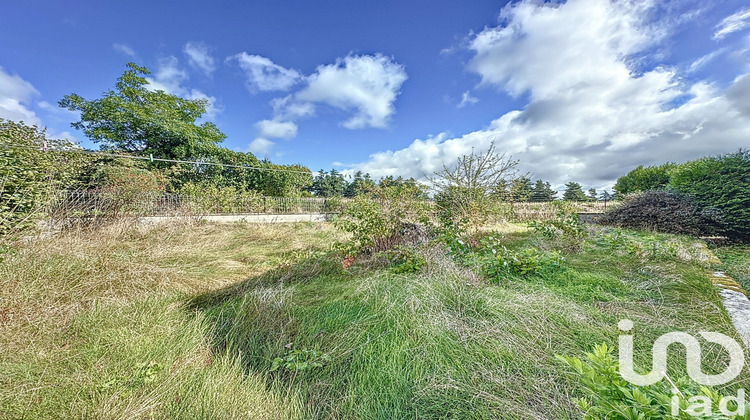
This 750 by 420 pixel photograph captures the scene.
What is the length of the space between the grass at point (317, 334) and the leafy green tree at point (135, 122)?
15521 mm

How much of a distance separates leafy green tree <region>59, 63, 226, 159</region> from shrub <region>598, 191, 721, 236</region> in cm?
2125

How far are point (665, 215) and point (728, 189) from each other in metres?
1.19

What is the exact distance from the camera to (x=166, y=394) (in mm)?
1460

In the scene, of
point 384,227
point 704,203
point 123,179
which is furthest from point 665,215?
point 123,179

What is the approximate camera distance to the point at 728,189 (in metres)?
6.05

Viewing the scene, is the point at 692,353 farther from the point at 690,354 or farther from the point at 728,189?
the point at 728,189

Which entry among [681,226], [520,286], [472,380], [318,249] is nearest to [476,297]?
[520,286]

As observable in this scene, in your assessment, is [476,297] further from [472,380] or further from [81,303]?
[81,303]

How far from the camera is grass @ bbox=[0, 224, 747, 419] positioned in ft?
4.53

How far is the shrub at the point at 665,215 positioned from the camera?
6.34 m

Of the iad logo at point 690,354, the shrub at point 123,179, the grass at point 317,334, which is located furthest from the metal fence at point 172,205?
the iad logo at point 690,354

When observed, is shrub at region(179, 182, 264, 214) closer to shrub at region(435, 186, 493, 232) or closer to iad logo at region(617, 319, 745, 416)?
shrub at region(435, 186, 493, 232)

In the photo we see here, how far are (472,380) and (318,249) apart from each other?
416cm

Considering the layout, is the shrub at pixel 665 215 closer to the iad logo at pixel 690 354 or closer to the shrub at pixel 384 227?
the shrub at pixel 384 227
